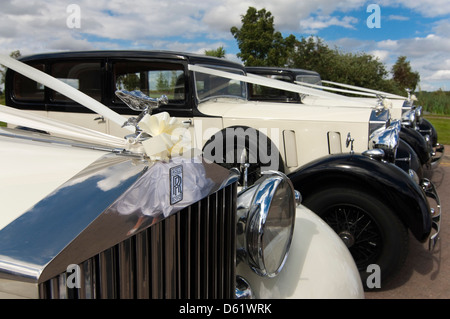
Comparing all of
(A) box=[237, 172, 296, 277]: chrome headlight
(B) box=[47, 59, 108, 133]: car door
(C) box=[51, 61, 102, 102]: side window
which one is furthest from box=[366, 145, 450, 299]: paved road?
(C) box=[51, 61, 102, 102]: side window

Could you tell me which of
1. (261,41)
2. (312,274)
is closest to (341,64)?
(261,41)

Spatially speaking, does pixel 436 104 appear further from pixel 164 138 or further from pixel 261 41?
pixel 164 138

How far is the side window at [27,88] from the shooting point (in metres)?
4.34

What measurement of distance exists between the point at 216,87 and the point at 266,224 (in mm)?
3232

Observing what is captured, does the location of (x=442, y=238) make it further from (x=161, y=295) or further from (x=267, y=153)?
(x=161, y=295)

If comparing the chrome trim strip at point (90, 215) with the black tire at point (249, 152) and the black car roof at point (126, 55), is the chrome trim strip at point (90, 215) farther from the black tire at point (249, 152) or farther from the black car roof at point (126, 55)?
the black car roof at point (126, 55)

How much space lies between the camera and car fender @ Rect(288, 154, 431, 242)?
242 centimetres

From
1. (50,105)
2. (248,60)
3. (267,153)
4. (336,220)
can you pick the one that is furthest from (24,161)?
(248,60)

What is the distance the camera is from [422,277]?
9.20 feet

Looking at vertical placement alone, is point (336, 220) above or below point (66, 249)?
below

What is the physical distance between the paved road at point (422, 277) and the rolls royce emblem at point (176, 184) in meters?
2.08

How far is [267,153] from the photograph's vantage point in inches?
150

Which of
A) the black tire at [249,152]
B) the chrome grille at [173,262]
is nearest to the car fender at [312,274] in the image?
the chrome grille at [173,262]
